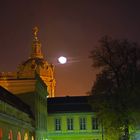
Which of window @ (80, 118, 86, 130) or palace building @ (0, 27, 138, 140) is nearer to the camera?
palace building @ (0, 27, 138, 140)

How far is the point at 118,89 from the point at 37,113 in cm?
1881

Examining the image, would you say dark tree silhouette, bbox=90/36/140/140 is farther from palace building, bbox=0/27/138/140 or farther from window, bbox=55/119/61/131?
window, bbox=55/119/61/131

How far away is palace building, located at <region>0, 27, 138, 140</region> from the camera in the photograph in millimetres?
52250

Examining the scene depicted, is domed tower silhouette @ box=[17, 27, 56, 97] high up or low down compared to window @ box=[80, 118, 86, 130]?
up

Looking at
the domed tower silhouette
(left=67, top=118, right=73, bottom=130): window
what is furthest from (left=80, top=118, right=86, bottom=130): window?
the domed tower silhouette

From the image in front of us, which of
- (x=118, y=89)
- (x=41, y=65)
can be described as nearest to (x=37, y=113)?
(x=118, y=89)

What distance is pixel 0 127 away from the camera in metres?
46.0

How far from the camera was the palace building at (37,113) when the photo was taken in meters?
52.2

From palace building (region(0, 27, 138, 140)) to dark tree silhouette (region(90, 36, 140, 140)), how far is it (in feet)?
27.0

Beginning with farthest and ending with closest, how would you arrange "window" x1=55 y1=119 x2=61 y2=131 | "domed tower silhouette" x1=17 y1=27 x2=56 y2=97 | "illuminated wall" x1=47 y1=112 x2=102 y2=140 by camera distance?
1. "domed tower silhouette" x1=17 y1=27 x2=56 y2=97
2. "window" x1=55 y1=119 x2=61 y2=131
3. "illuminated wall" x1=47 y1=112 x2=102 y2=140

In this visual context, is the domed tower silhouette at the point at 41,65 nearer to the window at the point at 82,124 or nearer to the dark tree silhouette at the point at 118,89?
the window at the point at 82,124

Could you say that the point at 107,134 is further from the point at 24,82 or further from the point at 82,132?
the point at 82,132

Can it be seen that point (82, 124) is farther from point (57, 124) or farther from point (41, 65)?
point (41, 65)

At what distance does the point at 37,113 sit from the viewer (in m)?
70.6
